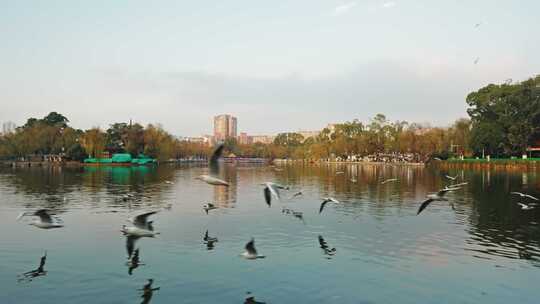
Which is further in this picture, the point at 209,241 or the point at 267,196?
the point at 209,241

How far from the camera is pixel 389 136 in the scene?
152 meters

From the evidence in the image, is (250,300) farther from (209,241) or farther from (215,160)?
(209,241)

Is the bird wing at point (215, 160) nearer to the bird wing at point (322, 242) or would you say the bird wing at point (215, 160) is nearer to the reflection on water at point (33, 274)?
the reflection on water at point (33, 274)

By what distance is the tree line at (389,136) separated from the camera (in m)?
97.5

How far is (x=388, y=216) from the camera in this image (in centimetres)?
2711

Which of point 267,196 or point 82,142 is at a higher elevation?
point 82,142

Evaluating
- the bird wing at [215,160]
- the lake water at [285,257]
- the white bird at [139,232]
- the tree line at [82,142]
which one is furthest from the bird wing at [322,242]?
the tree line at [82,142]

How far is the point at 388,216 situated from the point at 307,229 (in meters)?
6.81

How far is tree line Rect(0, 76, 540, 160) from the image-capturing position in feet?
320

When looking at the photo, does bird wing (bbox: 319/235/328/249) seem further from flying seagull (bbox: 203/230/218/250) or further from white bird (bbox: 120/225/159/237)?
white bird (bbox: 120/225/159/237)

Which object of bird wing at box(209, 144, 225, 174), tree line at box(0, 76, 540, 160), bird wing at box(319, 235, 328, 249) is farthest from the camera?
tree line at box(0, 76, 540, 160)

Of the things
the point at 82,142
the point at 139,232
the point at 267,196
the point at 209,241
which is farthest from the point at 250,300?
the point at 82,142

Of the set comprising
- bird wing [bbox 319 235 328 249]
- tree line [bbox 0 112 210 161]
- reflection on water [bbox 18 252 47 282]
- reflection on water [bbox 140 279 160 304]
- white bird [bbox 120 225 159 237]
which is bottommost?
reflection on water [bbox 140 279 160 304]

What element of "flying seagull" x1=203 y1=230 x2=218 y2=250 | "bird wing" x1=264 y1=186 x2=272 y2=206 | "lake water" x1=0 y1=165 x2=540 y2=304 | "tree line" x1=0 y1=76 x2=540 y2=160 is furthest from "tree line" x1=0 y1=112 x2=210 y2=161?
"bird wing" x1=264 y1=186 x2=272 y2=206
